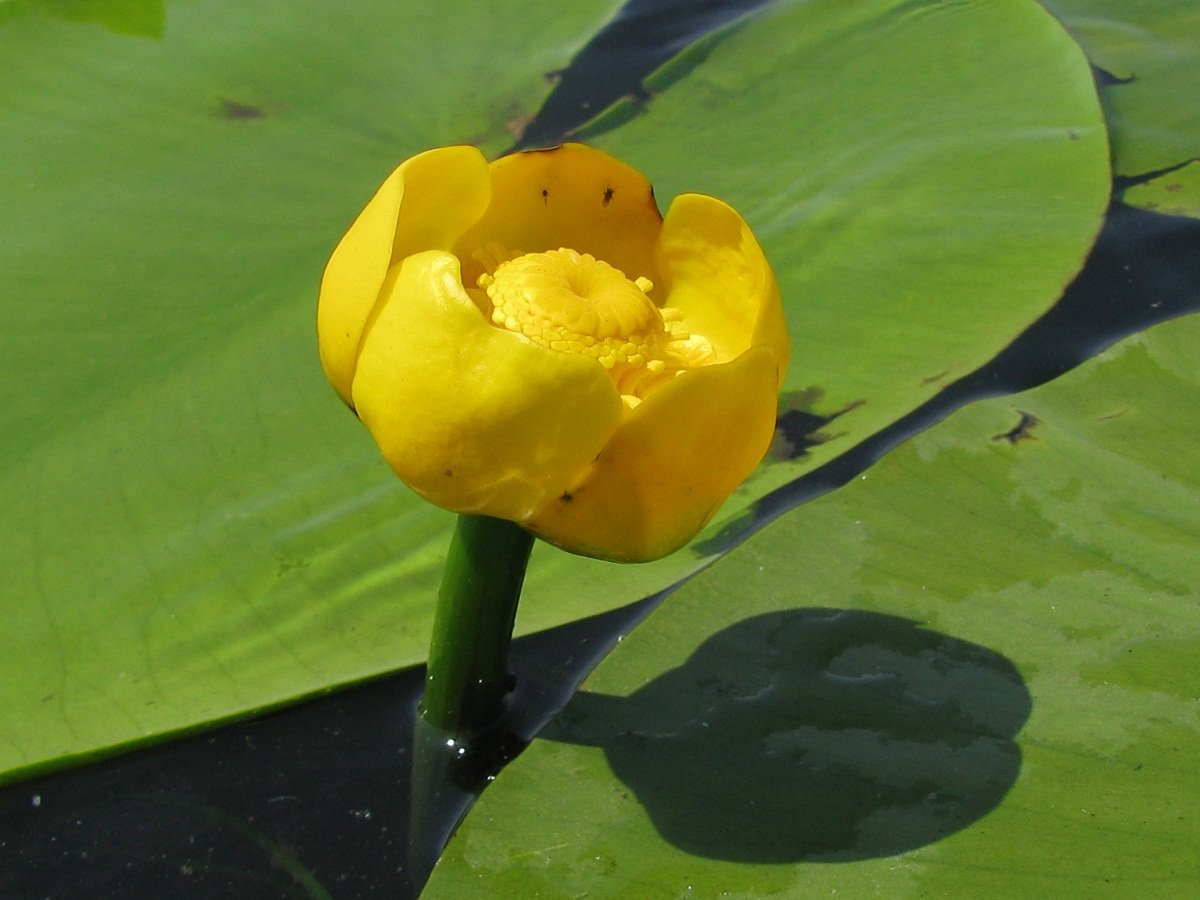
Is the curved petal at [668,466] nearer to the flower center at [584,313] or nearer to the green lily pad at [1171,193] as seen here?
the flower center at [584,313]

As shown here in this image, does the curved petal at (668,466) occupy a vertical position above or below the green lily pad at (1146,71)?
above

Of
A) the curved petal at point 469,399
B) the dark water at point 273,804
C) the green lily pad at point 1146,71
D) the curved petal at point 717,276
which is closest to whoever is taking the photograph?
the curved petal at point 469,399

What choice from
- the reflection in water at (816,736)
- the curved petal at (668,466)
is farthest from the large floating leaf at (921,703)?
the curved petal at (668,466)

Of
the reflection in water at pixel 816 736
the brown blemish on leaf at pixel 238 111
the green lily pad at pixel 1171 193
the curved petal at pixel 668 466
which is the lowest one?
the reflection in water at pixel 816 736

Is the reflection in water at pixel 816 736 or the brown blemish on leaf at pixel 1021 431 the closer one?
the reflection in water at pixel 816 736

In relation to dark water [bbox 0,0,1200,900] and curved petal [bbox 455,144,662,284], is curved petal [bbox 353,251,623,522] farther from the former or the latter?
dark water [bbox 0,0,1200,900]

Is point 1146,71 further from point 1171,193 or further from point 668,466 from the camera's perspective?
point 668,466

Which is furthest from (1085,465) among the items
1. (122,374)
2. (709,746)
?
(122,374)

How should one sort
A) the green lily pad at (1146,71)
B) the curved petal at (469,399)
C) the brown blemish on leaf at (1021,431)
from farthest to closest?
the green lily pad at (1146,71), the brown blemish on leaf at (1021,431), the curved petal at (469,399)
